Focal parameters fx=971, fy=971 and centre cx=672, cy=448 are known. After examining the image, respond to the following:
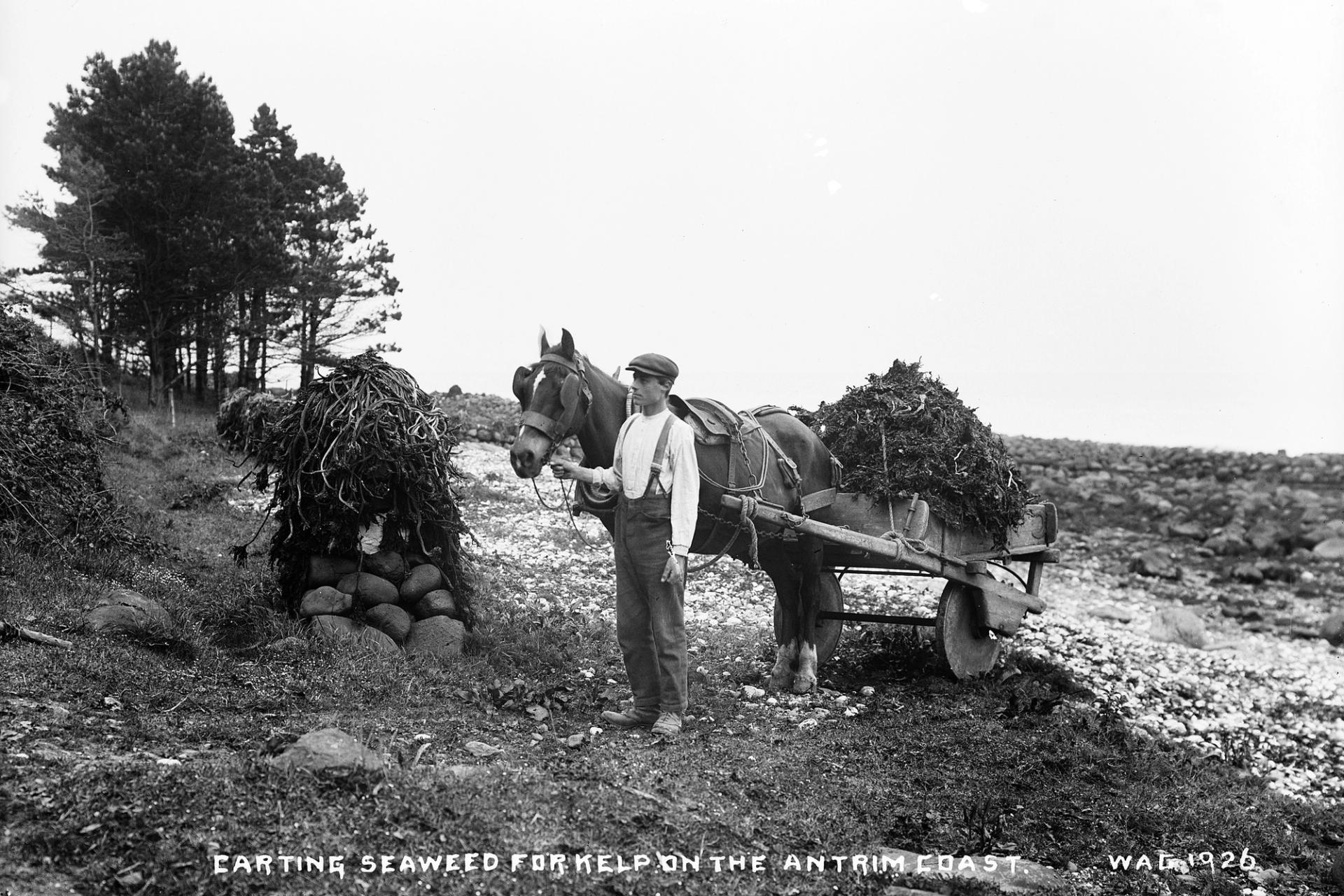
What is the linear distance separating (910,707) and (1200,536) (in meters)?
15.9

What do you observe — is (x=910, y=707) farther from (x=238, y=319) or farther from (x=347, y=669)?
(x=238, y=319)

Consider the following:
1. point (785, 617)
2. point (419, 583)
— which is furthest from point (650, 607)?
point (419, 583)

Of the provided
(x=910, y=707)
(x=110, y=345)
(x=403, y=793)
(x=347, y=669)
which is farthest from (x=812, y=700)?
(x=110, y=345)

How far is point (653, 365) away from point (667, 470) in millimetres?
641

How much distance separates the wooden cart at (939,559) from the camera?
7.06m

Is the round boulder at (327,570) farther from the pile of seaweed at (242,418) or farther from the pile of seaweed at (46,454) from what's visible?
the pile of seaweed at (242,418)

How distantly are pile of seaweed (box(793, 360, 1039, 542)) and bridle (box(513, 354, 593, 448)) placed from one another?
2.60m

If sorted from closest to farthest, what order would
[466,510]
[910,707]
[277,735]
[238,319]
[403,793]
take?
1. [403,793]
2. [277,735]
3. [910,707]
4. [466,510]
5. [238,319]

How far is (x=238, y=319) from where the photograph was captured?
27969 millimetres

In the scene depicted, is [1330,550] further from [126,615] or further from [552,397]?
[126,615]

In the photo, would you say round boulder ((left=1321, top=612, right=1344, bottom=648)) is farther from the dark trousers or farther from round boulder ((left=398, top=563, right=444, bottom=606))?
round boulder ((left=398, top=563, right=444, bottom=606))

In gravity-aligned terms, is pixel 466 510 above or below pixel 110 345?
below

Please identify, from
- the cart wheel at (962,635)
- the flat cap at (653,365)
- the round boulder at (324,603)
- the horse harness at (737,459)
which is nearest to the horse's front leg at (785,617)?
the horse harness at (737,459)

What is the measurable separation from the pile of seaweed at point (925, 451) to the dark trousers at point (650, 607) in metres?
2.17
